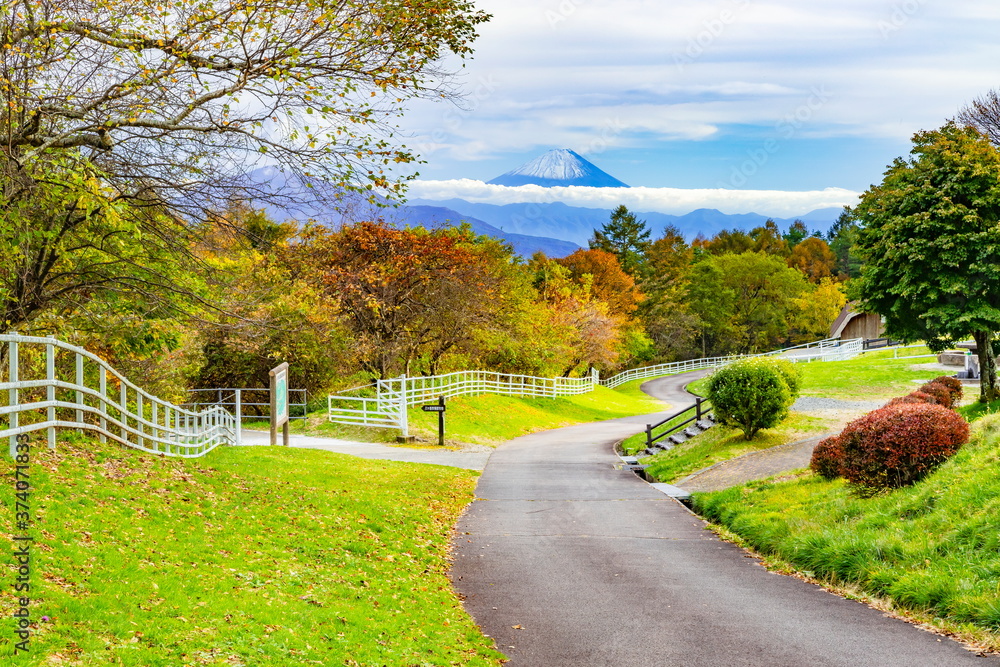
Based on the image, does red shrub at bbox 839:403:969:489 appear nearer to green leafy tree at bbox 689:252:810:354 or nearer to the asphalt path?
the asphalt path

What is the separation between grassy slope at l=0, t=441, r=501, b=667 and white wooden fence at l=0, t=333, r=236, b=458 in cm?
45

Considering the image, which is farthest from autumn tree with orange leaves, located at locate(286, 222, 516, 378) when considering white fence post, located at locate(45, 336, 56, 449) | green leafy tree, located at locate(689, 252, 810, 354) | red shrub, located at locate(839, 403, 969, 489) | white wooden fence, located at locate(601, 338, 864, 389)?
green leafy tree, located at locate(689, 252, 810, 354)

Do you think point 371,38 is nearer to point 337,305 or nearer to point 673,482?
point 673,482

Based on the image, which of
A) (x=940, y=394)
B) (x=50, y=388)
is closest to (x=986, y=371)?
(x=940, y=394)

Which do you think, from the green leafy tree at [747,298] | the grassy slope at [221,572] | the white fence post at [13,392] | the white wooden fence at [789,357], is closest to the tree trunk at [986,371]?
the grassy slope at [221,572]

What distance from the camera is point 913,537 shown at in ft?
35.4

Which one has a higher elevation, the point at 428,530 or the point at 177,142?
the point at 177,142

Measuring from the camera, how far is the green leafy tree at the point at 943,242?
859 inches

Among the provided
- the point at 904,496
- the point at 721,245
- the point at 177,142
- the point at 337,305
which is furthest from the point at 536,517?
the point at 721,245

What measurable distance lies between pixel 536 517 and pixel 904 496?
6990 millimetres

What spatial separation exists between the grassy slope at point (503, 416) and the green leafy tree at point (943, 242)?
1614 centimetres

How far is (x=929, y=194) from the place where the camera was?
74.3 ft

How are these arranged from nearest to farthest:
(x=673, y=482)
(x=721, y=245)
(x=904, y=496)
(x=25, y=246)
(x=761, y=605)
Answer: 1. (x=761, y=605)
2. (x=25, y=246)
3. (x=904, y=496)
4. (x=673, y=482)
5. (x=721, y=245)

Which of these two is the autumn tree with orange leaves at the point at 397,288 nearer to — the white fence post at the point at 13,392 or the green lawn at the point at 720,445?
the green lawn at the point at 720,445
